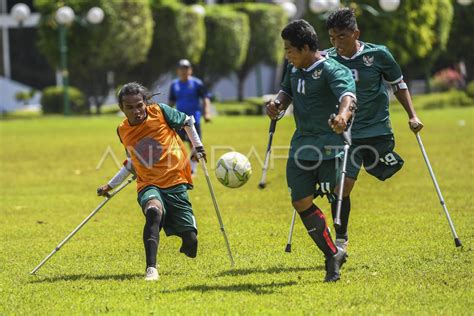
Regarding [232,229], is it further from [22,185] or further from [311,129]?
[22,185]

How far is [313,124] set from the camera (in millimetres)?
7930

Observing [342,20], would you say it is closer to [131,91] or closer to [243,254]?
[131,91]

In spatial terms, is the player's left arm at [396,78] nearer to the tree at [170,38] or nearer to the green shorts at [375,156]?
the green shorts at [375,156]

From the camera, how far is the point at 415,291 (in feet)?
24.4

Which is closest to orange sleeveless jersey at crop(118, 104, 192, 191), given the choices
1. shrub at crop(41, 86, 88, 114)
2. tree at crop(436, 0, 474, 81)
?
shrub at crop(41, 86, 88, 114)

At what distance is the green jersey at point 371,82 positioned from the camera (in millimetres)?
9070

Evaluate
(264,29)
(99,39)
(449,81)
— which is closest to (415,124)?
(99,39)

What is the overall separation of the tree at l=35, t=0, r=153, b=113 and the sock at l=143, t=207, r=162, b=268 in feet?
105

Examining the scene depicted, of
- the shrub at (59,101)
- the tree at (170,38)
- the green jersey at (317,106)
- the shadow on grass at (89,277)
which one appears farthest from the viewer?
the tree at (170,38)

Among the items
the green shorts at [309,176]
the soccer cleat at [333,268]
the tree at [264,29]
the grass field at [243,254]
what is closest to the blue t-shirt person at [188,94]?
the grass field at [243,254]

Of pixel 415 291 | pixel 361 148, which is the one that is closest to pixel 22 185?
pixel 361 148

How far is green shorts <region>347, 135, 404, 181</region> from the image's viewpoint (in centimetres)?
903

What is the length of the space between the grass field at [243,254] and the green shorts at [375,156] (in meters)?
0.77

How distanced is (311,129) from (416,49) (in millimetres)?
37735
